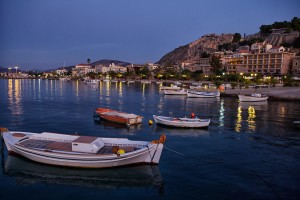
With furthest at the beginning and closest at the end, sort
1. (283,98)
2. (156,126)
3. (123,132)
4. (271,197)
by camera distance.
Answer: (283,98) < (156,126) < (123,132) < (271,197)

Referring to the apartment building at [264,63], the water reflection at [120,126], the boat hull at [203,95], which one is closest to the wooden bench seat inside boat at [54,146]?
the water reflection at [120,126]

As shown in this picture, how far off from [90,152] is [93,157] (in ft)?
2.96

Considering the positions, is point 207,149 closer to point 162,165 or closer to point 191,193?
point 162,165

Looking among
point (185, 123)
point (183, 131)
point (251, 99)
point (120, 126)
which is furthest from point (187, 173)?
point (251, 99)

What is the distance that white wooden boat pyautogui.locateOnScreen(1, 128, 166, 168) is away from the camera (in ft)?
63.8

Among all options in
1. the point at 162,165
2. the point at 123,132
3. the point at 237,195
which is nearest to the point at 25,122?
the point at 123,132

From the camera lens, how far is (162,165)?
70.0 ft

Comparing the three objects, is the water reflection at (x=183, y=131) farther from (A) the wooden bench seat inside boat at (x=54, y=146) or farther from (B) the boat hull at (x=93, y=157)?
(A) the wooden bench seat inside boat at (x=54, y=146)

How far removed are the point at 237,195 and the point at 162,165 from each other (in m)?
6.39

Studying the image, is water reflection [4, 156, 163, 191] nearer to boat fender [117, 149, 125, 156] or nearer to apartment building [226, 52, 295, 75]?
boat fender [117, 149, 125, 156]

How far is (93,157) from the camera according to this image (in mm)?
19188

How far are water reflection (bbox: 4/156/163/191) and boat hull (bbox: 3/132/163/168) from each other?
1.34 feet

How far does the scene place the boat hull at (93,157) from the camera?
19.3 meters

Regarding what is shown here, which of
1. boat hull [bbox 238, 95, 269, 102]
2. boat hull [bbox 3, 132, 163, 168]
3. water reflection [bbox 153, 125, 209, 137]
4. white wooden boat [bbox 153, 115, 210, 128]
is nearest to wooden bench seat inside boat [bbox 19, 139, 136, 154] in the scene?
boat hull [bbox 3, 132, 163, 168]
